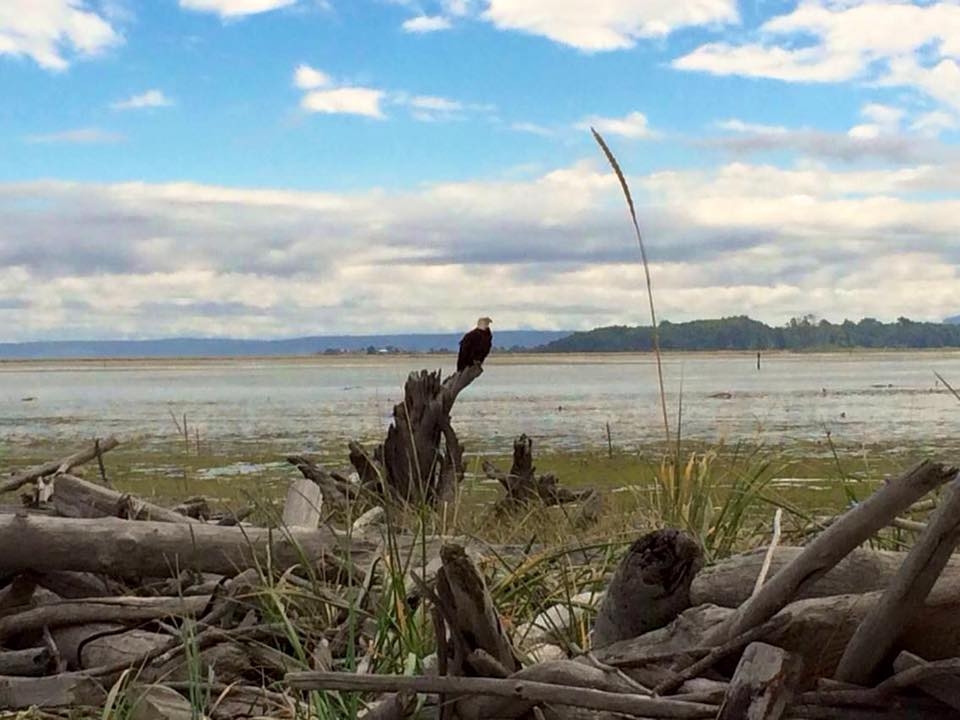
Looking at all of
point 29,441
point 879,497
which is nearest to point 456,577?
point 879,497

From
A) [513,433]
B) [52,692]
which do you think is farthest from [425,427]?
[513,433]

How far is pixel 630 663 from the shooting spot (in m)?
2.12

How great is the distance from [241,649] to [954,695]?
83.1 inches

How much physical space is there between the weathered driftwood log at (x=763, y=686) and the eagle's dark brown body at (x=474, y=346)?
19.0 ft

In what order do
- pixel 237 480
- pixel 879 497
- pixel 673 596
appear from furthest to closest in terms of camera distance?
pixel 237 480
pixel 673 596
pixel 879 497

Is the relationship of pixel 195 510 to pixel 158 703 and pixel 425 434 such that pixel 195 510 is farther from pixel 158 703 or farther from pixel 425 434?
pixel 425 434

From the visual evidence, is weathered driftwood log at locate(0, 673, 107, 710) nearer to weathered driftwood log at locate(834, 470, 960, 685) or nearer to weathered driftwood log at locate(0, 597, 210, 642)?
weathered driftwood log at locate(0, 597, 210, 642)

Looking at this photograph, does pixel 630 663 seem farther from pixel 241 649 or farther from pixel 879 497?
pixel 241 649

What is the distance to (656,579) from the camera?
2346 mm

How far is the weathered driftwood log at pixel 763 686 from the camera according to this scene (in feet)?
5.82

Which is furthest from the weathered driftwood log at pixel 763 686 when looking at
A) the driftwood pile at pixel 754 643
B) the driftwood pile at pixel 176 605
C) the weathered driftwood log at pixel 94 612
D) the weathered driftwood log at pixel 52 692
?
the weathered driftwood log at pixel 94 612

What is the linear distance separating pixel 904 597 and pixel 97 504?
12.2ft

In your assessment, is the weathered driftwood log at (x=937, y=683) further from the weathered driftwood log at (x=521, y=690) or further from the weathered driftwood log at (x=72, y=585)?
the weathered driftwood log at (x=72, y=585)

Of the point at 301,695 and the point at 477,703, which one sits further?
the point at 301,695
